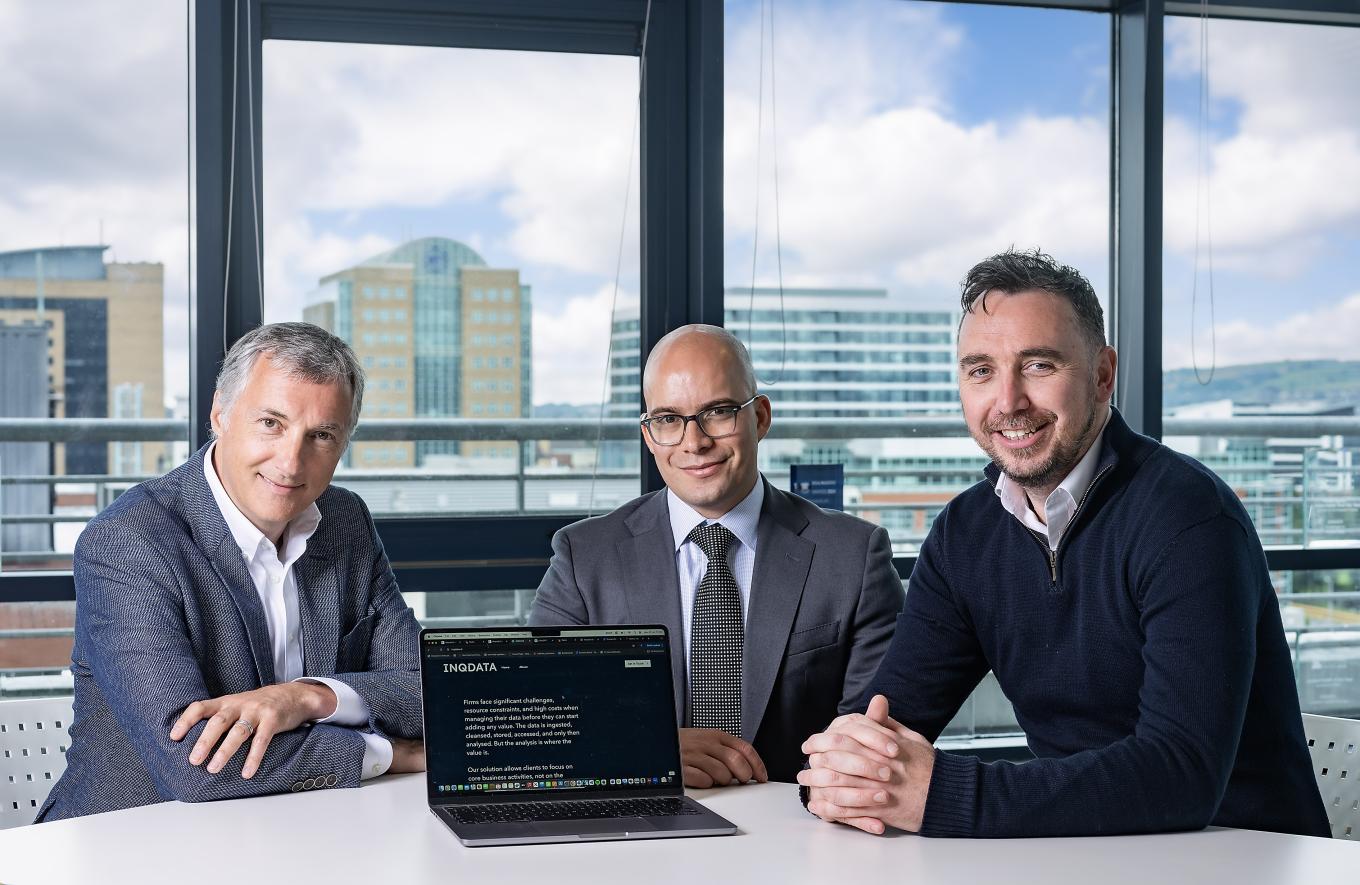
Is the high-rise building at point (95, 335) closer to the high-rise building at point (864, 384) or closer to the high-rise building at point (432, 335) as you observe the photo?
the high-rise building at point (432, 335)

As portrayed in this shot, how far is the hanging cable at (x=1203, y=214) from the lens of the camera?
4.00m

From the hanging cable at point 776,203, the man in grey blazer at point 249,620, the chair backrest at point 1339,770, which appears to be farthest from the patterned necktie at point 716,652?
the hanging cable at point 776,203

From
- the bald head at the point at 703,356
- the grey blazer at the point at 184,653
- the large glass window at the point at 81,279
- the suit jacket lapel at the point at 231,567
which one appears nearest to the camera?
the grey blazer at the point at 184,653

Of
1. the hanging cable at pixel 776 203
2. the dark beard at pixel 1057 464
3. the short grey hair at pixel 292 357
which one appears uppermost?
the hanging cable at pixel 776 203

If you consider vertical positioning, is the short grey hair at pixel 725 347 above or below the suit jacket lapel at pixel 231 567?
above

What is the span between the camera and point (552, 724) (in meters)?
1.81

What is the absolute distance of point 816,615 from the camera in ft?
7.97

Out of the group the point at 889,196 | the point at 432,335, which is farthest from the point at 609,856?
the point at 889,196

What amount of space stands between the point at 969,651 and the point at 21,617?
2.35 m

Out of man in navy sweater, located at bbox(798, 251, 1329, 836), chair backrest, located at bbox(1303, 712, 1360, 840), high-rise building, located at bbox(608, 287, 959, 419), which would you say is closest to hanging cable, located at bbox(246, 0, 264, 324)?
high-rise building, located at bbox(608, 287, 959, 419)

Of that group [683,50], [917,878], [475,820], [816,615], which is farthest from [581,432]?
[917,878]

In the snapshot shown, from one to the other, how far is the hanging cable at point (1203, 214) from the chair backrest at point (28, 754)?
3.19 m

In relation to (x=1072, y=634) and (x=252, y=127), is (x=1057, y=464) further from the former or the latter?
(x=252, y=127)

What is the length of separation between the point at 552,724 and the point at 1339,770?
1.33 meters
